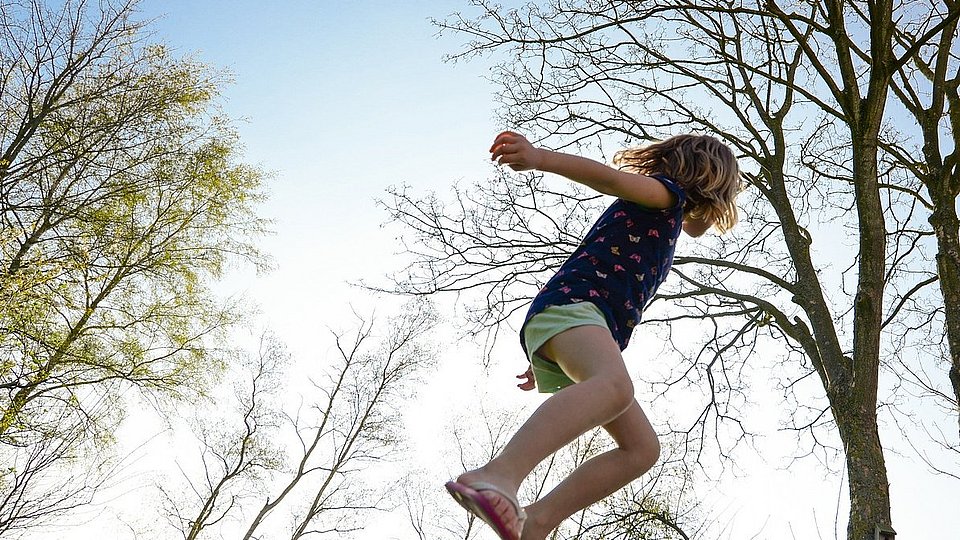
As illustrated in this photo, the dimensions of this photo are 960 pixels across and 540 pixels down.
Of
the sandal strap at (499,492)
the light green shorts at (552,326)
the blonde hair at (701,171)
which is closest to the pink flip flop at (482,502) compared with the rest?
the sandal strap at (499,492)

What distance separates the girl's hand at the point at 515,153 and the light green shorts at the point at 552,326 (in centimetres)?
40

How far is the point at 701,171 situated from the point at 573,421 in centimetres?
90

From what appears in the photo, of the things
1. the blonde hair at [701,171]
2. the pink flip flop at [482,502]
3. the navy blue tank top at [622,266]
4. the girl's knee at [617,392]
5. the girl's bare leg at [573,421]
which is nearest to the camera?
the pink flip flop at [482,502]

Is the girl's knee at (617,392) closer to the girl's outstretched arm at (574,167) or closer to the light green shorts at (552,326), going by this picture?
Result: the light green shorts at (552,326)

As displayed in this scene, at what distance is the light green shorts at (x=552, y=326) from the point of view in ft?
6.57

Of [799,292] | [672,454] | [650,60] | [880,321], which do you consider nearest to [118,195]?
[650,60]

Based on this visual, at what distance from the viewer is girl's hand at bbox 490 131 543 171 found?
1863 mm

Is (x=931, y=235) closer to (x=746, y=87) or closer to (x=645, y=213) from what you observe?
(x=746, y=87)

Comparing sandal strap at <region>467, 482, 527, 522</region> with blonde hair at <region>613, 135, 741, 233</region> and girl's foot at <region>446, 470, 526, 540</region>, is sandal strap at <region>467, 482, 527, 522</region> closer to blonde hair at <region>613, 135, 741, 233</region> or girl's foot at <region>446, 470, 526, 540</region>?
girl's foot at <region>446, 470, 526, 540</region>

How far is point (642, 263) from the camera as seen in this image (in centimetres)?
219

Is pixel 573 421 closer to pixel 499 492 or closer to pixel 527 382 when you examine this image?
pixel 499 492

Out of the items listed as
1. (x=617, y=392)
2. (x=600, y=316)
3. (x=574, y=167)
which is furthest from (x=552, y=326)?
(x=574, y=167)

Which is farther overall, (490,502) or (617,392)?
(617,392)

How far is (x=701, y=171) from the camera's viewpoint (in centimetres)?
228
